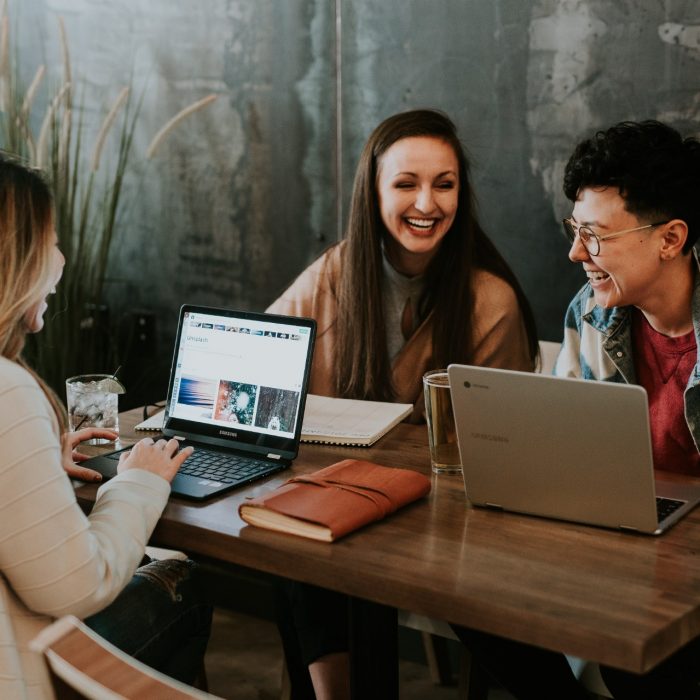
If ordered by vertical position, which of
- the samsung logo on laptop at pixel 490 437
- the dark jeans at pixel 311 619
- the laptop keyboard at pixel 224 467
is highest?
the samsung logo on laptop at pixel 490 437

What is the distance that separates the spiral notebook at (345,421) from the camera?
2.07 meters

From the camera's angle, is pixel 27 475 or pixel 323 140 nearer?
pixel 27 475

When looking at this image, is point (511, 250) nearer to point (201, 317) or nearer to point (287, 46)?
point (287, 46)

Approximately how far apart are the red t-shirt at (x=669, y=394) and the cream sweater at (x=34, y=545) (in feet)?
3.73

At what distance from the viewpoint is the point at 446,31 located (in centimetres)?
307

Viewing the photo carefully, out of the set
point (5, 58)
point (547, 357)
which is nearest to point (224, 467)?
point (547, 357)

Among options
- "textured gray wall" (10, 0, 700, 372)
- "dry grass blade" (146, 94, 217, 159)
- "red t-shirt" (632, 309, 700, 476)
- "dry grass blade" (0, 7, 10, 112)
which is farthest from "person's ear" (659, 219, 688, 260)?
"dry grass blade" (0, 7, 10, 112)

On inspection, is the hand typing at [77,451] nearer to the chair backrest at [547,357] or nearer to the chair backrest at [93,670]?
the chair backrest at [93,670]

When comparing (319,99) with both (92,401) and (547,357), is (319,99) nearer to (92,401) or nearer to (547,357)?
(547,357)

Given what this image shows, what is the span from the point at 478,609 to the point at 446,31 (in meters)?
2.10

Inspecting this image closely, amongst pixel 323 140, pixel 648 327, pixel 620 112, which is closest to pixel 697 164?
pixel 648 327

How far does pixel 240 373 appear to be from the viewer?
2025 mm

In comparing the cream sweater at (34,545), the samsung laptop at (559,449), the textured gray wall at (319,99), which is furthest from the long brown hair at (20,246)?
the textured gray wall at (319,99)

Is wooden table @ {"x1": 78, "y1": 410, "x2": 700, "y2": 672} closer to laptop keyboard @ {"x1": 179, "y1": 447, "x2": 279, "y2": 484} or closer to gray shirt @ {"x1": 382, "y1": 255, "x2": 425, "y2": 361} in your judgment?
laptop keyboard @ {"x1": 179, "y1": 447, "x2": 279, "y2": 484}
